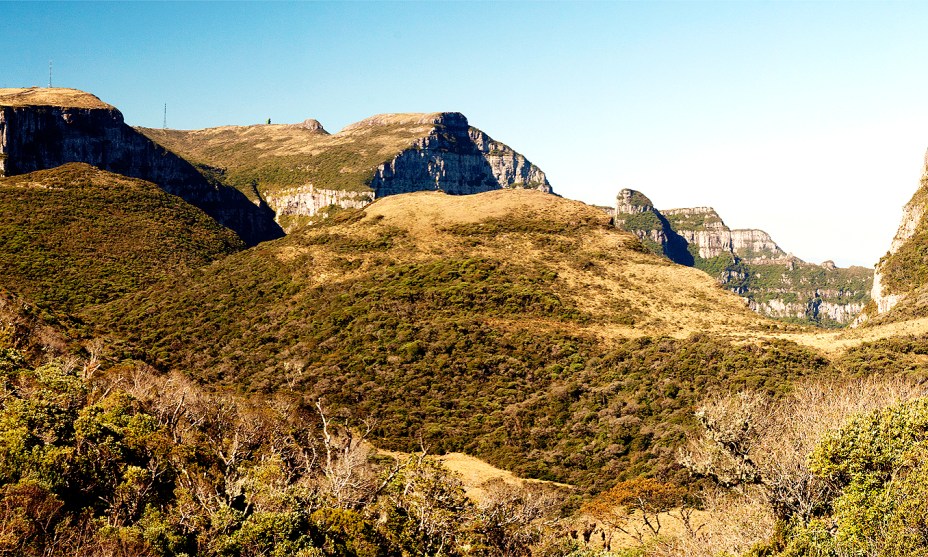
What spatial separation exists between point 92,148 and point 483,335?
122 m

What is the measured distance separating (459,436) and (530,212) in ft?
184

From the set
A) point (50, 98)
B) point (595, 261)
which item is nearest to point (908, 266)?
point (595, 261)

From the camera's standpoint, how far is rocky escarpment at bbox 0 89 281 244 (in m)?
124

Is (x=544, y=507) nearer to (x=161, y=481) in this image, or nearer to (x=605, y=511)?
(x=605, y=511)

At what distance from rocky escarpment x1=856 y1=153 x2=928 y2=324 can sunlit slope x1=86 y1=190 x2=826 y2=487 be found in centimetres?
3263

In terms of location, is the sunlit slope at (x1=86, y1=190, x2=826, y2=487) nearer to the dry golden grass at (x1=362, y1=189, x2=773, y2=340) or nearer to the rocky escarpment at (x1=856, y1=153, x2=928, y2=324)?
the dry golden grass at (x1=362, y1=189, x2=773, y2=340)

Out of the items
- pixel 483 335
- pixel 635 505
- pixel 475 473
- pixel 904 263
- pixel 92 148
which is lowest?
pixel 475 473

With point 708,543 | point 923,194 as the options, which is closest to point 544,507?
point 708,543

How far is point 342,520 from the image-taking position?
69.5 feet

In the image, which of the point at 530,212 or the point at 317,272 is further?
the point at 530,212

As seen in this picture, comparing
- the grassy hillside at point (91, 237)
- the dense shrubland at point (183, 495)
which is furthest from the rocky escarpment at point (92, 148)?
the dense shrubland at point (183, 495)

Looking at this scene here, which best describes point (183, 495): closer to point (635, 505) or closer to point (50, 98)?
point (635, 505)

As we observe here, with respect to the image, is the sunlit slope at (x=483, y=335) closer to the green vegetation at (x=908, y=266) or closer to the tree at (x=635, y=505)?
the tree at (x=635, y=505)

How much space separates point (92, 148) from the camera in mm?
139875
